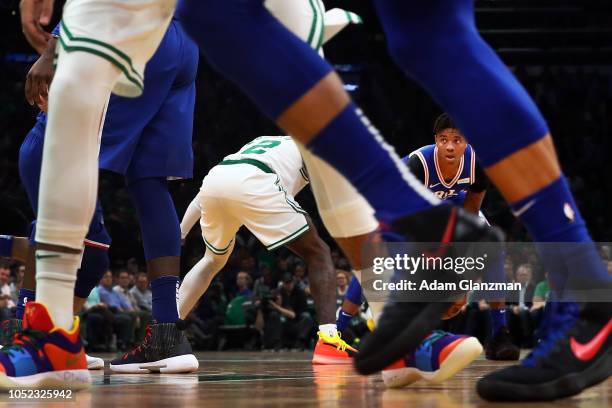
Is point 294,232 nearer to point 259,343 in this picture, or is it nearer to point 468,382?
point 468,382

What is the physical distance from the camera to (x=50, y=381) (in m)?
1.47

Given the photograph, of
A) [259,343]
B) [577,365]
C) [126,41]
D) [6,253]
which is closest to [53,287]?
[126,41]

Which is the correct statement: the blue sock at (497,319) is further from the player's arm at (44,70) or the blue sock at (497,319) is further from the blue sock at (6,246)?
the player's arm at (44,70)

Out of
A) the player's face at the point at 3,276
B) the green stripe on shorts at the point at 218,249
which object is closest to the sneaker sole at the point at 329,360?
the green stripe on shorts at the point at 218,249

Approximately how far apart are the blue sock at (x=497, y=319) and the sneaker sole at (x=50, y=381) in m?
3.17

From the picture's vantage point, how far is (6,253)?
352 centimetres

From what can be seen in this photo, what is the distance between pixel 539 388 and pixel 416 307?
0.21m

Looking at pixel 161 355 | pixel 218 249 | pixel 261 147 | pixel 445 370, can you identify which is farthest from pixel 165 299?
pixel 261 147

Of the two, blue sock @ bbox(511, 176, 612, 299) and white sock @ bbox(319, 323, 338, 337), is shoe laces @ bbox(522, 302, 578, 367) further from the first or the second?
white sock @ bbox(319, 323, 338, 337)

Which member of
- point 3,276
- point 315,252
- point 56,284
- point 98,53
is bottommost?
point 56,284

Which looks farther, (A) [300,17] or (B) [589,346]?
(A) [300,17]

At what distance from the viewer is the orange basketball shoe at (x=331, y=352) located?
Result: 3.53 meters

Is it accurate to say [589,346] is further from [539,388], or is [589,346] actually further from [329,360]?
[329,360]

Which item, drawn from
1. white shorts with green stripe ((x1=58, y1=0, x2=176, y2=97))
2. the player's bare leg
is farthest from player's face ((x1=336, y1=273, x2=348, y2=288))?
white shorts with green stripe ((x1=58, y1=0, x2=176, y2=97))
